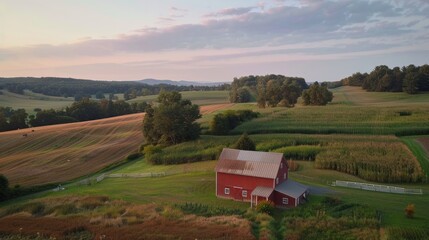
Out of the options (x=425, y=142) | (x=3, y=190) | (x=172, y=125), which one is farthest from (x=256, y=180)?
(x=425, y=142)

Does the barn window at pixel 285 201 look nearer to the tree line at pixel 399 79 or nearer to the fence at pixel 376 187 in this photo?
the fence at pixel 376 187

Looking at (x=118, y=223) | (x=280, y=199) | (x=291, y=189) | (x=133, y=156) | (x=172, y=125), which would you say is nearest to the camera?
(x=118, y=223)

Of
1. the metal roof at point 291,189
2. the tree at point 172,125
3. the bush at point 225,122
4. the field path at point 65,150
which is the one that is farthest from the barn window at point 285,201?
the bush at point 225,122

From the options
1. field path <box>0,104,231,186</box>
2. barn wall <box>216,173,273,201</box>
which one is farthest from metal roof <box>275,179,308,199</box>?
field path <box>0,104,231,186</box>

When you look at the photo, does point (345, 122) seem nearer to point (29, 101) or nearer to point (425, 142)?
point (425, 142)

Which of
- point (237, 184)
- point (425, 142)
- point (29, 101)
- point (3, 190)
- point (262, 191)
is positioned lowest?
point (3, 190)

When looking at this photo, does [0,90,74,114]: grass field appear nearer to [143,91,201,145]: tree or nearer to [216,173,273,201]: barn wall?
[143,91,201,145]: tree
